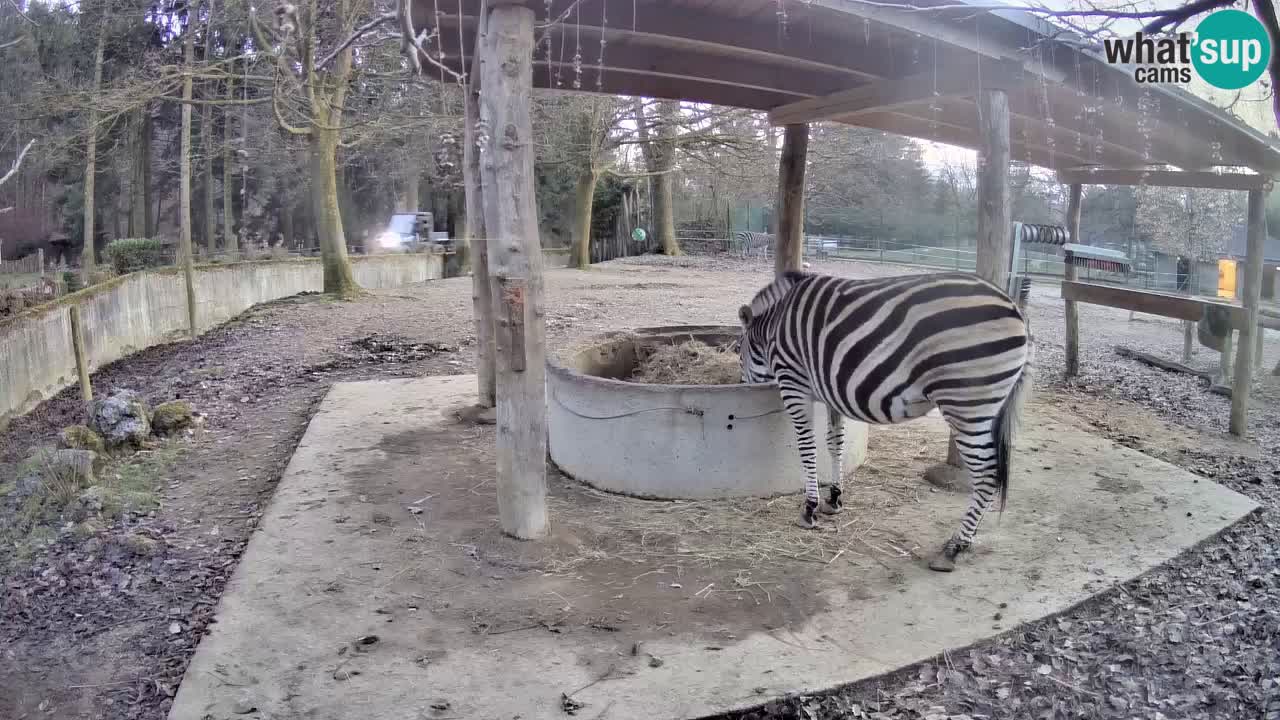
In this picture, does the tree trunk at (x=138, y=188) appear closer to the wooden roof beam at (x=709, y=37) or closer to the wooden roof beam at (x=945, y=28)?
the wooden roof beam at (x=709, y=37)

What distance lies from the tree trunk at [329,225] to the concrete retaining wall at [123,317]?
125 centimetres

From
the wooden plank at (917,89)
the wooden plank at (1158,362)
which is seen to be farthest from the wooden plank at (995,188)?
the wooden plank at (1158,362)

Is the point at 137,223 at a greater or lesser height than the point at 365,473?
greater

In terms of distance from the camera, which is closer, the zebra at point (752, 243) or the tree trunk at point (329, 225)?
the tree trunk at point (329, 225)

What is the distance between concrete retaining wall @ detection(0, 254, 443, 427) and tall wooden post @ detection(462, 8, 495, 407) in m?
4.55

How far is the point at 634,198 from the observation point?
→ 30.2 metres

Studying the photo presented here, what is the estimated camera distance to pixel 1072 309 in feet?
30.7

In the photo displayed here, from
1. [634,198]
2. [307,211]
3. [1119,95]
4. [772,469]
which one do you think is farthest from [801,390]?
[307,211]

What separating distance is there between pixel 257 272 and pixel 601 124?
8206mm

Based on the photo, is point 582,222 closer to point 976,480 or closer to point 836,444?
point 836,444

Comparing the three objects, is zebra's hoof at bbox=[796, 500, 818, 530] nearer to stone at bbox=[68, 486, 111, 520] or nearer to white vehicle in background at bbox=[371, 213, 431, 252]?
stone at bbox=[68, 486, 111, 520]

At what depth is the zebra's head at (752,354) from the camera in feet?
18.4

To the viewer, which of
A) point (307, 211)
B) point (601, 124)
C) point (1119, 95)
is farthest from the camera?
point (307, 211)

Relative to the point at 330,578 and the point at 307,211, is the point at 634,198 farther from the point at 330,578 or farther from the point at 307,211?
the point at 330,578
